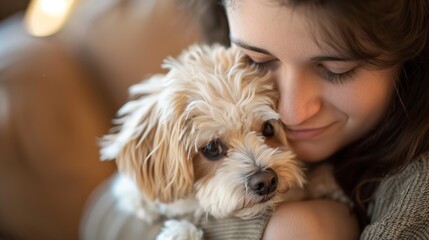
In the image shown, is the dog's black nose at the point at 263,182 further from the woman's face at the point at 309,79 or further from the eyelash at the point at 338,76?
the eyelash at the point at 338,76

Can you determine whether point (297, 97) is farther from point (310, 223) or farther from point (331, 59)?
point (310, 223)

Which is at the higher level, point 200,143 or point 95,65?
point 95,65

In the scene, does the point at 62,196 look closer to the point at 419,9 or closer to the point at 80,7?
the point at 80,7

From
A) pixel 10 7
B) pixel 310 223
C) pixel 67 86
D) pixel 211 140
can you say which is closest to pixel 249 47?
pixel 211 140

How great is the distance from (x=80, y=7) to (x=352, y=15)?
A: 1507mm

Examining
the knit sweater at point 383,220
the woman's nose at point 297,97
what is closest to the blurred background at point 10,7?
the knit sweater at point 383,220

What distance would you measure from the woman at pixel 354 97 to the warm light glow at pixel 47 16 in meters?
1.13

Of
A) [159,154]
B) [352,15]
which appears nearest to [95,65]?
[159,154]

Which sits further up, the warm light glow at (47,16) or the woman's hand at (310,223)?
the warm light glow at (47,16)

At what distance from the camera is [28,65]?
197 cm

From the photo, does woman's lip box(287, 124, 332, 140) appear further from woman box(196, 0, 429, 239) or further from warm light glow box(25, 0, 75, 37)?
warm light glow box(25, 0, 75, 37)

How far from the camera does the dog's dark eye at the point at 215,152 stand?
1.37 metres

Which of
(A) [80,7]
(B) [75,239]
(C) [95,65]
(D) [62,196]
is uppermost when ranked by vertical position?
(A) [80,7]

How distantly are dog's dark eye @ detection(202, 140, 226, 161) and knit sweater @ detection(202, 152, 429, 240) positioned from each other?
0.17m
